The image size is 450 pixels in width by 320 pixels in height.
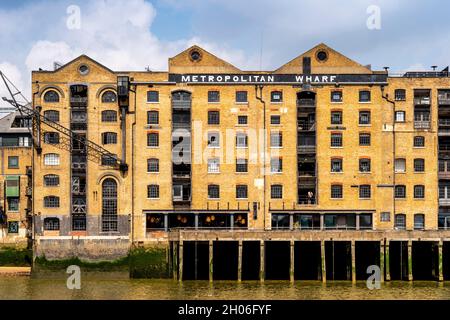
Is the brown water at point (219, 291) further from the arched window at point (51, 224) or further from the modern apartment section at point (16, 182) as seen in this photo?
the modern apartment section at point (16, 182)

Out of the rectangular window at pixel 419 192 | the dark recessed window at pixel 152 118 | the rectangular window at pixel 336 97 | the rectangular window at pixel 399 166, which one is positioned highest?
the rectangular window at pixel 336 97

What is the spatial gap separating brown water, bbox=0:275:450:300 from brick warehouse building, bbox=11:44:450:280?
28.8ft

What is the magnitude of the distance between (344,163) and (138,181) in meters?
18.2

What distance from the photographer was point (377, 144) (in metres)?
65.2

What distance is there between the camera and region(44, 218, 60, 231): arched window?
211 ft

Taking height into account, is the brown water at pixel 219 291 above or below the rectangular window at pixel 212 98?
below

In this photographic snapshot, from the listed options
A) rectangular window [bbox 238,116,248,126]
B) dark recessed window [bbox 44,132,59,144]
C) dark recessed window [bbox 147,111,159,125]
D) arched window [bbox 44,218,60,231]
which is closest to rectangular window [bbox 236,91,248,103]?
rectangular window [bbox 238,116,248,126]

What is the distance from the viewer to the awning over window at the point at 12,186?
69250mm

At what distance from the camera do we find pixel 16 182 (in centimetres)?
6950

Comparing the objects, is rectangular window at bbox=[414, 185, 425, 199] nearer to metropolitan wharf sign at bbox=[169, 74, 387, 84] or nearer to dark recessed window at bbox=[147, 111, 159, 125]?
metropolitan wharf sign at bbox=[169, 74, 387, 84]

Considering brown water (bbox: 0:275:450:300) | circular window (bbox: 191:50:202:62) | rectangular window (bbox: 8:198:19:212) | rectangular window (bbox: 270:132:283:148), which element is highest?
circular window (bbox: 191:50:202:62)

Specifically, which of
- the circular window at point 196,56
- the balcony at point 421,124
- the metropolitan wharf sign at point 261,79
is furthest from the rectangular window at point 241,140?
the balcony at point 421,124

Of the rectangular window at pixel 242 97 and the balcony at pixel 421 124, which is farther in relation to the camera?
the balcony at pixel 421 124

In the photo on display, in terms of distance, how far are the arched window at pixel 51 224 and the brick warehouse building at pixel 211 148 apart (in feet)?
0.29
